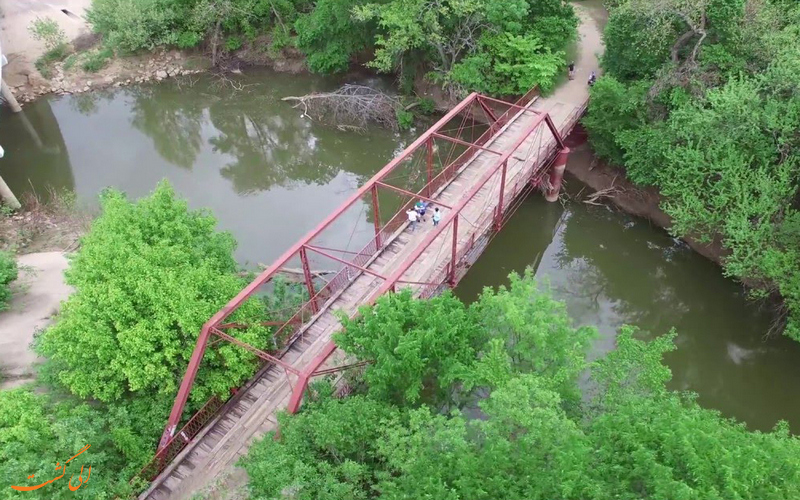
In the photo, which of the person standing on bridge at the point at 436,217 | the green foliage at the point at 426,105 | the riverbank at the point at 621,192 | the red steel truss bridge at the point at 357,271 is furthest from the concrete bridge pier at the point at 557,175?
the green foliage at the point at 426,105

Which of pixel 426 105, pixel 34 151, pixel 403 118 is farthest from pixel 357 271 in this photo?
pixel 34 151

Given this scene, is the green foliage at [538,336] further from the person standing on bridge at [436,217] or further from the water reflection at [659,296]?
the person standing on bridge at [436,217]

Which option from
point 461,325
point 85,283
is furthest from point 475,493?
point 85,283

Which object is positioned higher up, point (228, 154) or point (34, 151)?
point (228, 154)

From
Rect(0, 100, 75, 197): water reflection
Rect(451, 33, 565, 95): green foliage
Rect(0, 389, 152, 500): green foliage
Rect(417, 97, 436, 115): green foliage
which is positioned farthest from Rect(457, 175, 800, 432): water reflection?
Rect(0, 100, 75, 197): water reflection

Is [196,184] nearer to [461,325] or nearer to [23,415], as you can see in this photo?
→ [23,415]

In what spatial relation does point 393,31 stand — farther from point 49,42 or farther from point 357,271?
point 49,42
